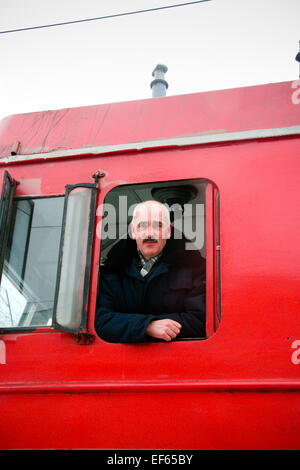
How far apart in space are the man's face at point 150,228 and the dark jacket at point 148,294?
0.28 feet

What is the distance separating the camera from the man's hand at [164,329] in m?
1.75

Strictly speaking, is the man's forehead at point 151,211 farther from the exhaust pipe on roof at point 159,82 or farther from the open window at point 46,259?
the exhaust pipe on roof at point 159,82

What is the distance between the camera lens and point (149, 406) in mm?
1662

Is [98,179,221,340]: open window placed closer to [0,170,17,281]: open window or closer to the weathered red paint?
the weathered red paint

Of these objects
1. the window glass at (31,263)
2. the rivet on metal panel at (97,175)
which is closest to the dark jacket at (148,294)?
the window glass at (31,263)

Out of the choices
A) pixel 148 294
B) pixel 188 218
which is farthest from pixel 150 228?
pixel 148 294

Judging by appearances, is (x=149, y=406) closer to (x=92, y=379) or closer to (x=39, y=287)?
(x=92, y=379)

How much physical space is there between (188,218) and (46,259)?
86 centimetres

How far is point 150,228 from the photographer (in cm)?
211

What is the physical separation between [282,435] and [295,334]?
42 centimetres

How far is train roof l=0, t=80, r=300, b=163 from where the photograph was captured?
6.47 feet

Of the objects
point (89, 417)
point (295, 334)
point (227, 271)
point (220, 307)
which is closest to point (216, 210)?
point (227, 271)

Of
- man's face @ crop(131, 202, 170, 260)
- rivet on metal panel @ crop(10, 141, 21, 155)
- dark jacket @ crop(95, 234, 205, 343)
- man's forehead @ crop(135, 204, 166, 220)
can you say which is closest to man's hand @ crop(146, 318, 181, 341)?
dark jacket @ crop(95, 234, 205, 343)

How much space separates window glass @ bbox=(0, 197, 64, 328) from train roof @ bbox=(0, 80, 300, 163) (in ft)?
1.16
